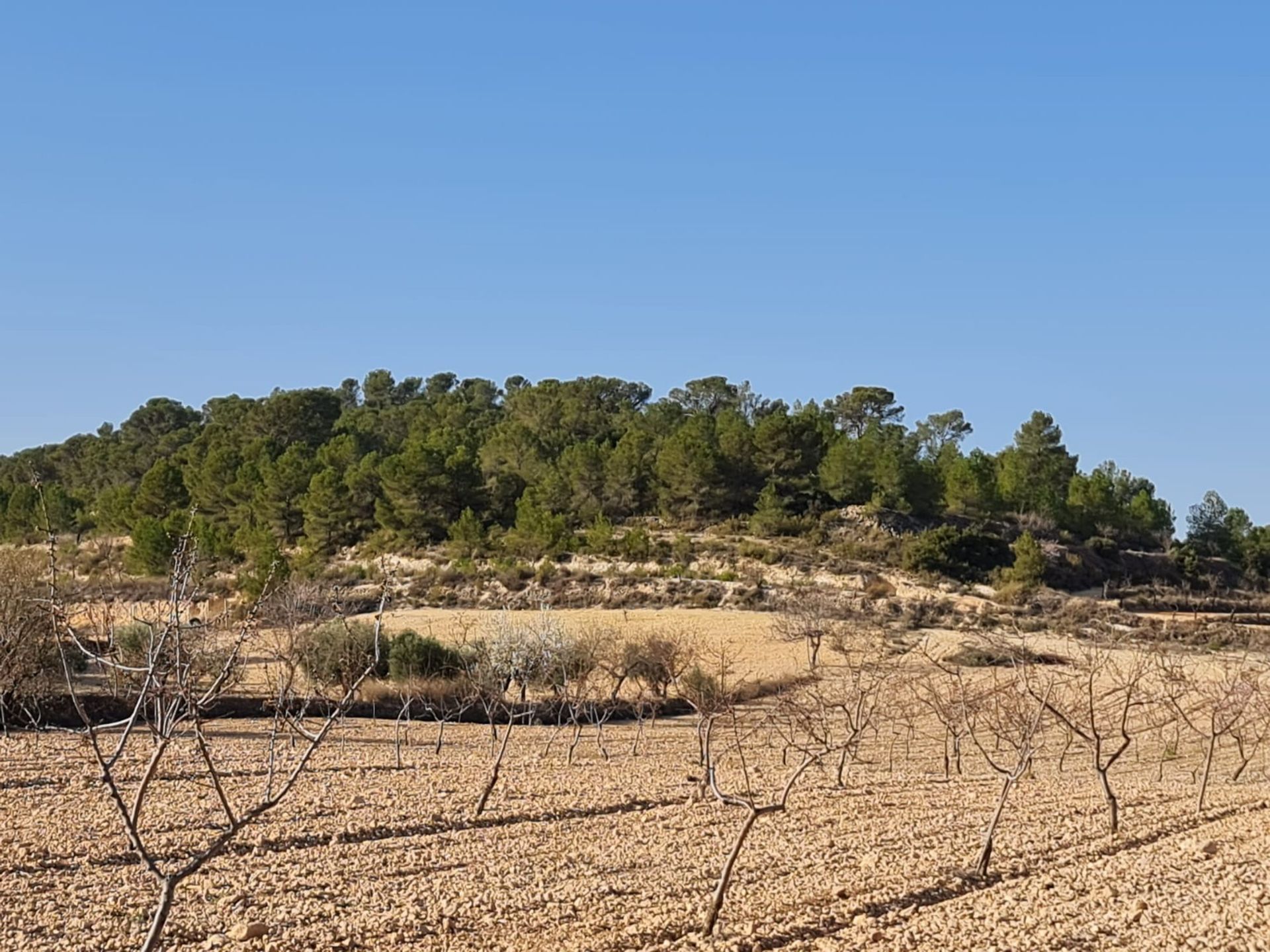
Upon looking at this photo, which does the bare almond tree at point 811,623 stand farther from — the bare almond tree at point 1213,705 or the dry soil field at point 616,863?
the dry soil field at point 616,863

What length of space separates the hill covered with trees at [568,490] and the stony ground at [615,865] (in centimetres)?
3845

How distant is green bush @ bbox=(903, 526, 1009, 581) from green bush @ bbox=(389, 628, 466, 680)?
26.9 metres

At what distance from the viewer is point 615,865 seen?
11.8 metres

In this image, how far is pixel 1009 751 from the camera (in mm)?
24500

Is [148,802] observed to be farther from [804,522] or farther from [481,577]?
[804,522]

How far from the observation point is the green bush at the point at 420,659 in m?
31.2

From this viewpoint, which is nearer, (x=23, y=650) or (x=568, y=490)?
(x=23, y=650)

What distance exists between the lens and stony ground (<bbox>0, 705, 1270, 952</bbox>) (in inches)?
368

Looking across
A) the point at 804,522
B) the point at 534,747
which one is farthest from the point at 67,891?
the point at 804,522

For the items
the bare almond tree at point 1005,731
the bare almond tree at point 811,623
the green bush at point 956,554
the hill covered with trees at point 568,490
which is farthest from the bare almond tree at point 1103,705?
the hill covered with trees at point 568,490

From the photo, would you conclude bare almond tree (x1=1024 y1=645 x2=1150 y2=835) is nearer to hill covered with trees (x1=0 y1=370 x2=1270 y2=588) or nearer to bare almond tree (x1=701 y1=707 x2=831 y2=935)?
bare almond tree (x1=701 y1=707 x2=831 y2=935)

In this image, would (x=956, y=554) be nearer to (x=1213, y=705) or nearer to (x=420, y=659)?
(x=420, y=659)

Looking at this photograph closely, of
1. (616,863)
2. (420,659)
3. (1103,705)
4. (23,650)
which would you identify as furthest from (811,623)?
(616,863)

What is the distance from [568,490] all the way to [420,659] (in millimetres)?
32427
